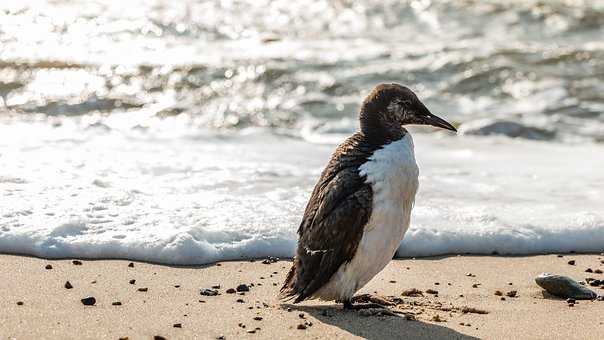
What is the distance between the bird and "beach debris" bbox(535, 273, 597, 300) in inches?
41.2

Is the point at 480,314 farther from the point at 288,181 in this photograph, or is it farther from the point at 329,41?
the point at 329,41

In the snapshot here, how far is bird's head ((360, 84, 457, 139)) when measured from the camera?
5941 millimetres

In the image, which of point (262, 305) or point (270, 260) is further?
point (270, 260)

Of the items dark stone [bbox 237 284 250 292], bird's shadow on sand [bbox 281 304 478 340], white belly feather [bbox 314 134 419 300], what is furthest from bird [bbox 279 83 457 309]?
dark stone [bbox 237 284 250 292]

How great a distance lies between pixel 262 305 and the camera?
5.89 metres

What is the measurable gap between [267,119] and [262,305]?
23.3 ft

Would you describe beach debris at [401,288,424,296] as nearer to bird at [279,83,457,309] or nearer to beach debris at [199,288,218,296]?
bird at [279,83,457,309]

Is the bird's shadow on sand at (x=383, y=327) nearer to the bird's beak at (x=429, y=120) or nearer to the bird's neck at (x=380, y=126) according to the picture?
the bird's neck at (x=380, y=126)

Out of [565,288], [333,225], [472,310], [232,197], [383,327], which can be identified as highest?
[232,197]

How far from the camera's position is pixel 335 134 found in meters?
12.2

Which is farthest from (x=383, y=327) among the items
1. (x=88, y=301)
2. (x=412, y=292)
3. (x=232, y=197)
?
(x=232, y=197)

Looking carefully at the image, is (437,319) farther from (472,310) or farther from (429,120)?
(429,120)

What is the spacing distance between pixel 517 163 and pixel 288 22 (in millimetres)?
8472

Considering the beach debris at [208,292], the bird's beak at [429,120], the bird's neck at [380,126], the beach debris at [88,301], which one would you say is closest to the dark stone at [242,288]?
the beach debris at [208,292]
